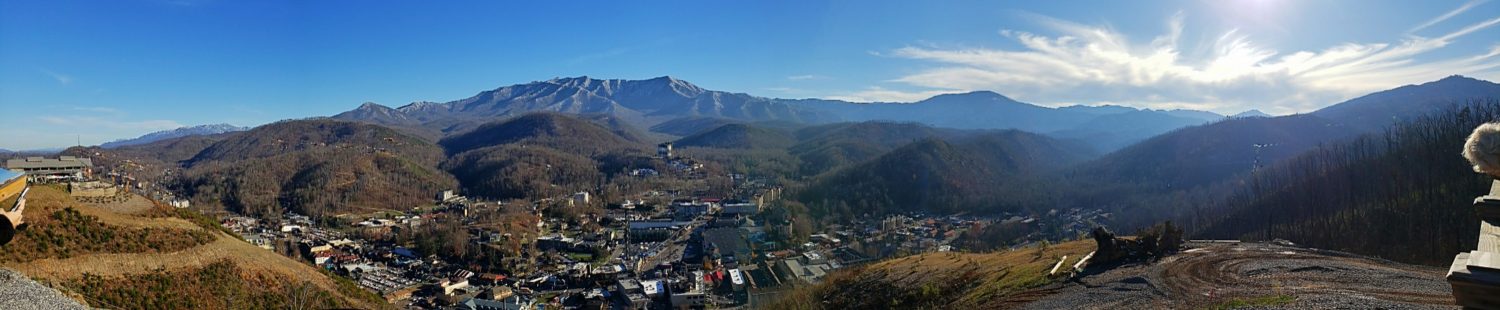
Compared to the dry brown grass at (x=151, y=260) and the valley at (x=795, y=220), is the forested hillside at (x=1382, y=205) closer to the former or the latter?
the valley at (x=795, y=220)

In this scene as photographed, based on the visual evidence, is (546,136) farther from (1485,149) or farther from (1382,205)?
(1485,149)

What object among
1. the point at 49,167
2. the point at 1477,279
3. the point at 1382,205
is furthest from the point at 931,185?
the point at 1477,279

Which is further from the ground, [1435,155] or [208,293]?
[1435,155]

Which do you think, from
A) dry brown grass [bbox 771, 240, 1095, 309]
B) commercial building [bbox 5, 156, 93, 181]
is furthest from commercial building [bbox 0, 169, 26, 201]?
commercial building [bbox 5, 156, 93, 181]

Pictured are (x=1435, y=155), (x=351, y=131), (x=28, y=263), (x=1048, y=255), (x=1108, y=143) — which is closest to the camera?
(x=28, y=263)

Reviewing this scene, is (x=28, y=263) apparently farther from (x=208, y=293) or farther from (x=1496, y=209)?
(x=1496, y=209)

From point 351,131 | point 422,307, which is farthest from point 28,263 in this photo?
point 351,131
